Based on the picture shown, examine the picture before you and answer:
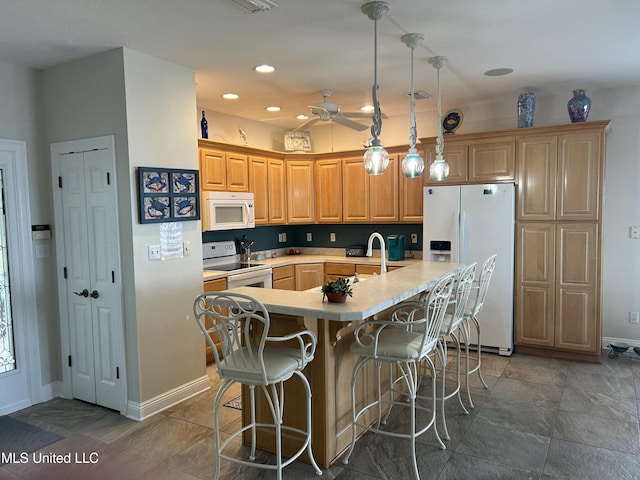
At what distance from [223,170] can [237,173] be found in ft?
0.75

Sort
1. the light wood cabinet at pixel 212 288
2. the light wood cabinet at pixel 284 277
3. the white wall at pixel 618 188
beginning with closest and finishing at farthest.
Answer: the light wood cabinet at pixel 212 288
the white wall at pixel 618 188
the light wood cabinet at pixel 284 277

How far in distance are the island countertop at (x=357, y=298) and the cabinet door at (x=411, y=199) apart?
81.4 inches

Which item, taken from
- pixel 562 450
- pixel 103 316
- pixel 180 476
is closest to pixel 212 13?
pixel 103 316

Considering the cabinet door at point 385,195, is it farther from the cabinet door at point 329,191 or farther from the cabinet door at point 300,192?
the cabinet door at point 300,192

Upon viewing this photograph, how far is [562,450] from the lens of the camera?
2775 millimetres

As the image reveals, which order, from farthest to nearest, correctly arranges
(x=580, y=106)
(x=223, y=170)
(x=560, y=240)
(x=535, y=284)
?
(x=223, y=170) → (x=535, y=284) → (x=560, y=240) → (x=580, y=106)

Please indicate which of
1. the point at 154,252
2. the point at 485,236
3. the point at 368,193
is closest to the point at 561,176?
the point at 485,236

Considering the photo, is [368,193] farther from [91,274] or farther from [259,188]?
[91,274]

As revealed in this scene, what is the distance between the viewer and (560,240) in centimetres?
438

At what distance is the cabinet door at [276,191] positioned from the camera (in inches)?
218

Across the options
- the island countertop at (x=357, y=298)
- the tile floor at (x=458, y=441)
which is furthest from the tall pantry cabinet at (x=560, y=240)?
the island countertop at (x=357, y=298)

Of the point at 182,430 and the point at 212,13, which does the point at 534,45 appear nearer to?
the point at 212,13

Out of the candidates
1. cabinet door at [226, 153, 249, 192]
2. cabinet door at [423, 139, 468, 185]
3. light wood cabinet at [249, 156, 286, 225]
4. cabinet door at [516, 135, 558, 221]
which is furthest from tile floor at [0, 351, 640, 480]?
light wood cabinet at [249, 156, 286, 225]

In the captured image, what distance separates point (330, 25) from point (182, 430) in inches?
114
